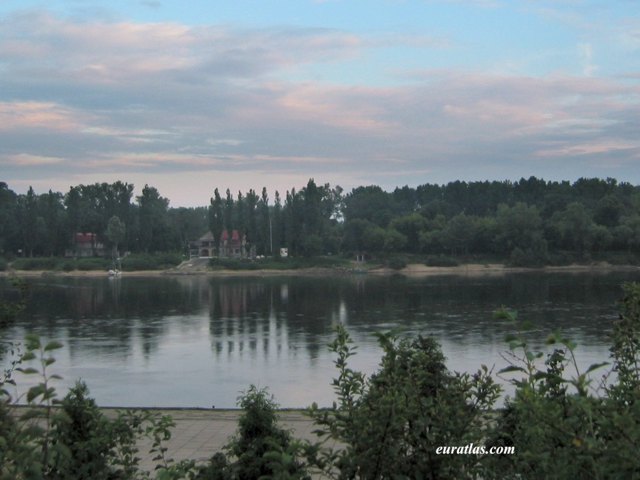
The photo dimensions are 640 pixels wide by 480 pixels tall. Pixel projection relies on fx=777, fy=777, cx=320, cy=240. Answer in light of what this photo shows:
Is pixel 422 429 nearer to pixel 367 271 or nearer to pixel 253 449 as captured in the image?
pixel 253 449

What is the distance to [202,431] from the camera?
1255 cm

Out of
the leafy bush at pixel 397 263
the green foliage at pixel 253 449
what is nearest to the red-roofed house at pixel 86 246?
the leafy bush at pixel 397 263

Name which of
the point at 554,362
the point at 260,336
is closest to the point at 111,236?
the point at 260,336

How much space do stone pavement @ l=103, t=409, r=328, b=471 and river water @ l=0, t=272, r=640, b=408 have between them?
2.04m

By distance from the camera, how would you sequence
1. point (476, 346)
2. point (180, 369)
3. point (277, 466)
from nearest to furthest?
point (277, 466) → point (180, 369) → point (476, 346)

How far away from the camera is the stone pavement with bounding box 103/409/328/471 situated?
1113cm

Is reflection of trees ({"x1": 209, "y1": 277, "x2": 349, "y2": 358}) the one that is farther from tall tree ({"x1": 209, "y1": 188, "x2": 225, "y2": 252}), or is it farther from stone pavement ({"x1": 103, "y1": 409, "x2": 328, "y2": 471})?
tall tree ({"x1": 209, "y1": 188, "x2": 225, "y2": 252})

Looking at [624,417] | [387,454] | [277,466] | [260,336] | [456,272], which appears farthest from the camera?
[456,272]

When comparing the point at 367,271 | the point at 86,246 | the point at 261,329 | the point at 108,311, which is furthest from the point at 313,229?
the point at 261,329

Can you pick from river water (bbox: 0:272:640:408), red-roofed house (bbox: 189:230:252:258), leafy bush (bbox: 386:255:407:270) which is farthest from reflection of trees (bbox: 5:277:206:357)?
leafy bush (bbox: 386:255:407:270)

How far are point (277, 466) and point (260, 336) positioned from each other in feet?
93.1

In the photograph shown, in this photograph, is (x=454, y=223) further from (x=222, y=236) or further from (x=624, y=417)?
(x=624, y=417)

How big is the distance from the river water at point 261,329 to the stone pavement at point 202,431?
2.04 metres

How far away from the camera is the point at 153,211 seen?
3858 inches
